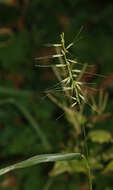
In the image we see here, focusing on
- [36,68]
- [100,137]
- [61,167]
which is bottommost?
[61,167]

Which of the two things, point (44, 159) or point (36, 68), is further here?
point (36, 68)

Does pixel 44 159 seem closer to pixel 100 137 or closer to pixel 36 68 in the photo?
pixel 100 137

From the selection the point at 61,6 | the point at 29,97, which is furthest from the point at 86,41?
the point at 29,97

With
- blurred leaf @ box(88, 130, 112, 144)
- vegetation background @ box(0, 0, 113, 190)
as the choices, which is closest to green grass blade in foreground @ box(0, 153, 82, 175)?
blurred leaf @ box(88, 130, 112, 144)

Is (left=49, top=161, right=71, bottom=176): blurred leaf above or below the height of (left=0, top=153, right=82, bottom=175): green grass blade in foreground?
below

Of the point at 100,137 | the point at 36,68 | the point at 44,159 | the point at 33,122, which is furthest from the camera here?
the point at 36,68

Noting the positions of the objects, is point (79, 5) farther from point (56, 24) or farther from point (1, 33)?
point (1, 33)

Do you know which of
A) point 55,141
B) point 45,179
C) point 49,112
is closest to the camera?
point 45,179

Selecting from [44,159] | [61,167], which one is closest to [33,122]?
[61,167]

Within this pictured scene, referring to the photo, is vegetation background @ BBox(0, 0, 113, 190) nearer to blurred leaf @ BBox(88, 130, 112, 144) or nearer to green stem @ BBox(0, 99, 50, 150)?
green stem @ BBox(0, 99, 50, 150)
